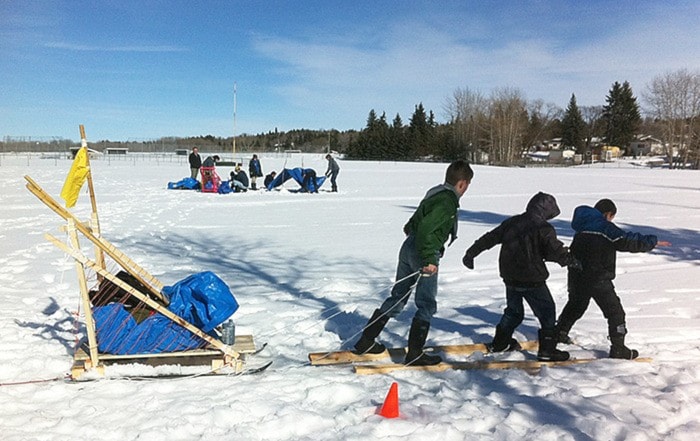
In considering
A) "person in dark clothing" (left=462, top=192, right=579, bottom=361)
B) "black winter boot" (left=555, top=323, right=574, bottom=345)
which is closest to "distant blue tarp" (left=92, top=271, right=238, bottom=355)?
"person in dark clothing" (left=462, top=192, right=579, bottom=361)

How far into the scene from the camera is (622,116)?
89.2m

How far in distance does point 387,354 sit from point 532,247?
1635 millimetres

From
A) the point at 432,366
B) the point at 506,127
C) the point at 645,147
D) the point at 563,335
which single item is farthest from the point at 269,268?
the point at 645,147

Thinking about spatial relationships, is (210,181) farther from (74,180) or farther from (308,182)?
(74,180)

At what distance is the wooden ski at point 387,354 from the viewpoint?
179 inches

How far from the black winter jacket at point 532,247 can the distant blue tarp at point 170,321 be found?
98.9 inches

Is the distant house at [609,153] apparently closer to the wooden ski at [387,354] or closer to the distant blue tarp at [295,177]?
the distant blue tarp at [295,177]

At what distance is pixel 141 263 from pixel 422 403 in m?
6.37

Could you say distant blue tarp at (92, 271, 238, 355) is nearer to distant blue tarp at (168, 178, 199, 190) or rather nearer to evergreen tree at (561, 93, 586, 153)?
distant blue tarp at (168, 178, 199, 190)

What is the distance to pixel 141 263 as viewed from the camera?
8547 mm

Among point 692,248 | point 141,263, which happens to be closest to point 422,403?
point 141,263

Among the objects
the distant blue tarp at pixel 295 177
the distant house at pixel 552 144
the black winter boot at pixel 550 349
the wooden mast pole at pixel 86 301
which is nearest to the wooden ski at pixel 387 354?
the black winter boot at pixel 550 349

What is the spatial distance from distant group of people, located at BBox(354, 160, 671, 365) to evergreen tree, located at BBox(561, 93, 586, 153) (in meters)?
93.1

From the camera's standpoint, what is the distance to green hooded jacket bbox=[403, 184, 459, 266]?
4070mm
